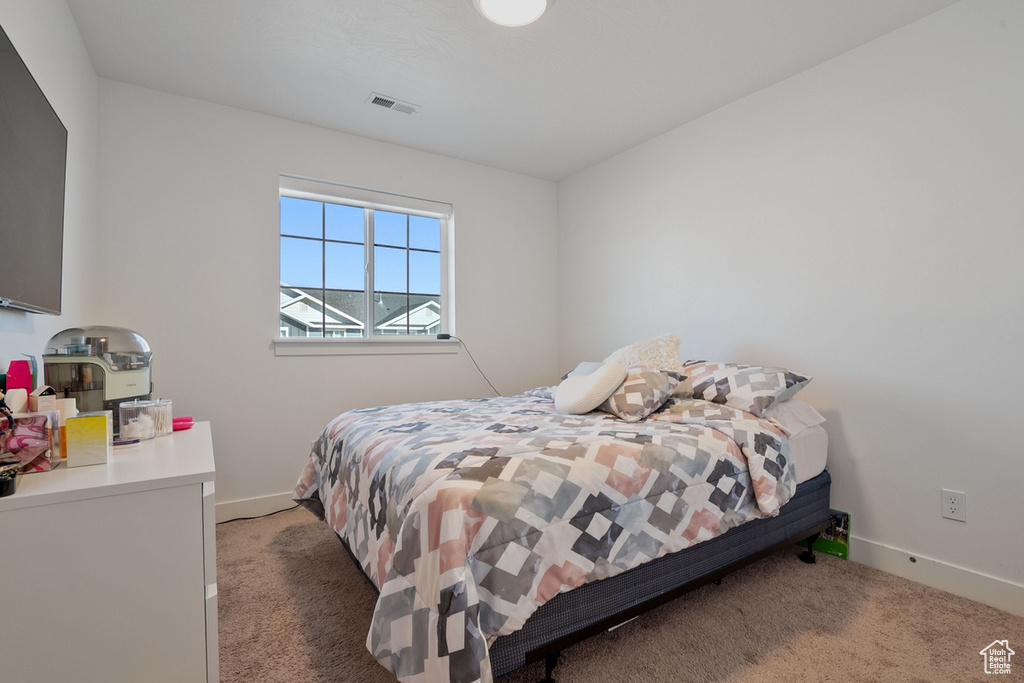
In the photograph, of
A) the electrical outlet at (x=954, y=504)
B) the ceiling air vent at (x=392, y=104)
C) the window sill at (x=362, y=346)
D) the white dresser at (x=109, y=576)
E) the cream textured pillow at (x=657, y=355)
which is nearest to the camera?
the white dresser at (x=109, y=576)

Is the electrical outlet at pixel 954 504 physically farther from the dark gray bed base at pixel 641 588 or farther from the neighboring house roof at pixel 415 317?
the neighboring house roof at pixel 415 317

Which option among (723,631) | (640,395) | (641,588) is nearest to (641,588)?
(641,588)

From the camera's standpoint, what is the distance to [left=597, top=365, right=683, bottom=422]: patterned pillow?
2.19m

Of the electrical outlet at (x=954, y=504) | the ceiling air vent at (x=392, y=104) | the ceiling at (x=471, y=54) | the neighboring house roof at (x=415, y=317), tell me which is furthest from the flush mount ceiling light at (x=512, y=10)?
the electrical outlet at (x=954, y=504)

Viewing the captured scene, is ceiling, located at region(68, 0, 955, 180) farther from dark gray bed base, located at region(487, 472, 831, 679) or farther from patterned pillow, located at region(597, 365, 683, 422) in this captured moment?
dark gray bed base, located at region(487, 472, 831, 679)

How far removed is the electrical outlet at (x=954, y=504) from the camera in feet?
6.49

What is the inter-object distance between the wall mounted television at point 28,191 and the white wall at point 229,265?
3.14ft

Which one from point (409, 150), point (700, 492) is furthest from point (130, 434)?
point (409, 150)

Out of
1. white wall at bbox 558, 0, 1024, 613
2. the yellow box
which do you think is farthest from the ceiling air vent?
the yellow box

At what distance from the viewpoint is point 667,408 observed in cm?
232

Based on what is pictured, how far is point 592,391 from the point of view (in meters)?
2.28

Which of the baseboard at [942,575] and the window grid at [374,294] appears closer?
the baseboard at [942,575]

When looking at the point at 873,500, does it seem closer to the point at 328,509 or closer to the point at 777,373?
the point at 777,373

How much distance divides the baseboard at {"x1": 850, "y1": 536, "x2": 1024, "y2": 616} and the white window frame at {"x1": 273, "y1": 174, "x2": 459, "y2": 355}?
107 inches
